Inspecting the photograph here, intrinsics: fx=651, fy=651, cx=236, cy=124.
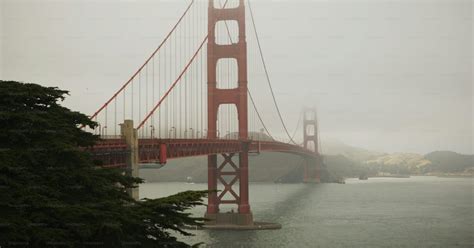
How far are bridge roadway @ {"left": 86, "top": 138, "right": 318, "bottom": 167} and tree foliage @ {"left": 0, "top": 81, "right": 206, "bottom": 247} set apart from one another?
1.84 m

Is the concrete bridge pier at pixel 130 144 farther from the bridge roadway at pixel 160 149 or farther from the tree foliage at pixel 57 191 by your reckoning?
the tree foliage at pixel 57 191

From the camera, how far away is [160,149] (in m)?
28.5

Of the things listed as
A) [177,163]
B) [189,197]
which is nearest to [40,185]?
[189,197]

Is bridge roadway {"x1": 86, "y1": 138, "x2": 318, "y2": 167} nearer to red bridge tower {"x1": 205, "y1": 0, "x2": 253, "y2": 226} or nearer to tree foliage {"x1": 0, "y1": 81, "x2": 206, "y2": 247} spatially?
red bridge tower {"x1": 205, "y1": 0, "x2": 253, "y2": 226}

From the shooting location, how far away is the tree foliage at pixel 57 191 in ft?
34.6

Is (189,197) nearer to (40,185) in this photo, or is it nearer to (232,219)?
(40,185)

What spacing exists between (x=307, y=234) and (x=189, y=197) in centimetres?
3435

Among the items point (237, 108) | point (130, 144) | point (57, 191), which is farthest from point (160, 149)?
point (237, 108)

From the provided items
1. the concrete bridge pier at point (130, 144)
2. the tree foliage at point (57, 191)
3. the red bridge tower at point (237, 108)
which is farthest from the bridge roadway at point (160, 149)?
the tree foliage at point (57, 191)

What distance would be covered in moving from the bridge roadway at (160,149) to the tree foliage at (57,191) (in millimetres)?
1836

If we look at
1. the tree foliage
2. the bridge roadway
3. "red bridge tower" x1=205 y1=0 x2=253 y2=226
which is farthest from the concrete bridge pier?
"red bridge tower" x1=205 y1=0 x2=253 y2=226

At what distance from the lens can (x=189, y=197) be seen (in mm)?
13023

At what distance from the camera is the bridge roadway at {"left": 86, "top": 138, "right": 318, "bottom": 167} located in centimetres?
2014

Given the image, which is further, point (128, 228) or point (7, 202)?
point (128, 228)
